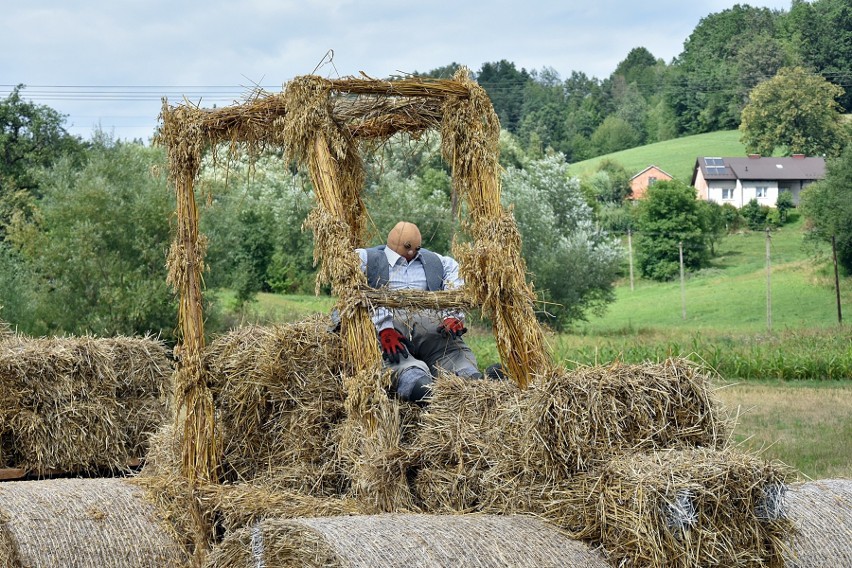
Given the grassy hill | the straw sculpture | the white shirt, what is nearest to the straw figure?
the white shirt

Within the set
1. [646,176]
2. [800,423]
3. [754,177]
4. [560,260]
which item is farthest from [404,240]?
[646,176]

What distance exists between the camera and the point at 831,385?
2214 cm

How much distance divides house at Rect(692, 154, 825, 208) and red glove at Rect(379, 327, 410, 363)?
72361 millimetres

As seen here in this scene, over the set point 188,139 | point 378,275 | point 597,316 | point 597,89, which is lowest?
point 597,316

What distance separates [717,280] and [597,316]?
12603 millimetres

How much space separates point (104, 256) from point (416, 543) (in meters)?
26.3

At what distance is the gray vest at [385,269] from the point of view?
7902 mm

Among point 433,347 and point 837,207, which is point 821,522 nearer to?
point 433,347

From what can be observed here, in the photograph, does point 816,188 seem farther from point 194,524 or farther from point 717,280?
point 194,524

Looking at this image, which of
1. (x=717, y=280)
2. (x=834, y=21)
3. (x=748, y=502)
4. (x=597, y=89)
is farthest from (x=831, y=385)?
(x=597, y=89)

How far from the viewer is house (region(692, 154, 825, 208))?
77.7m

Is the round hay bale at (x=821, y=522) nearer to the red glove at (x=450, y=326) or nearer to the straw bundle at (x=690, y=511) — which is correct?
the straw bundle at (x=690, y=511)

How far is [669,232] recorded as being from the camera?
192 ft

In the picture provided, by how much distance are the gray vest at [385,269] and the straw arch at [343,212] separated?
0.20 metres
